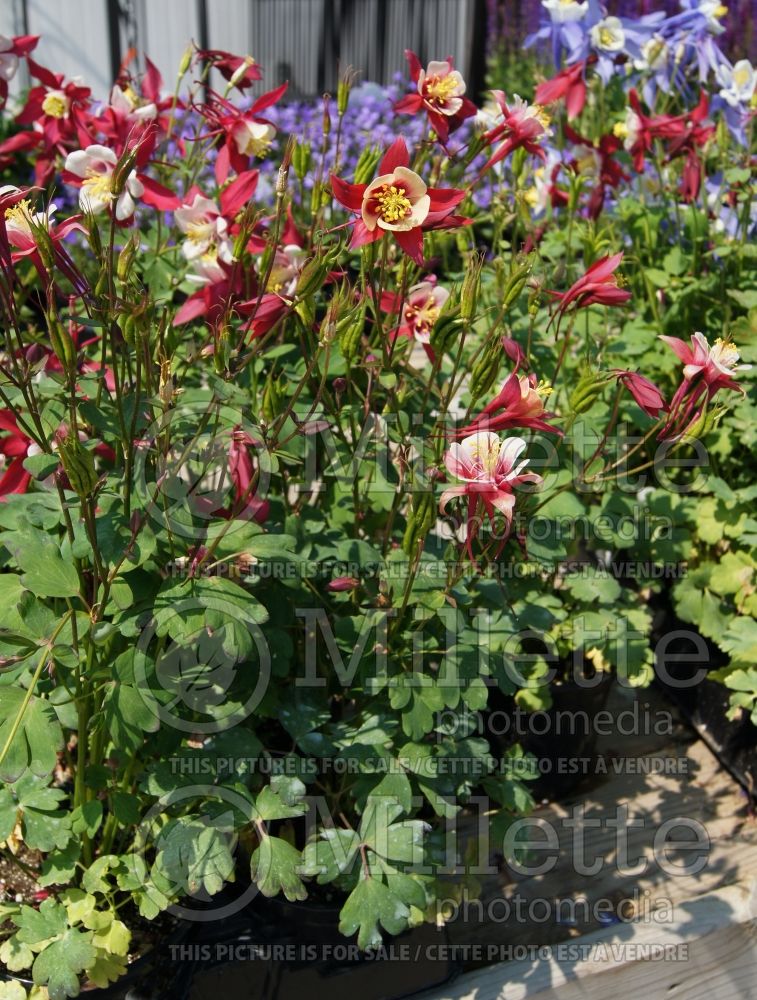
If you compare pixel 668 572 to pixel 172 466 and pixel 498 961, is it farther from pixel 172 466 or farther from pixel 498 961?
pixel 172 466

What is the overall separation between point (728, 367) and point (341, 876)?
79 cm

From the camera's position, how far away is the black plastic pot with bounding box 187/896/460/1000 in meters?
1.37

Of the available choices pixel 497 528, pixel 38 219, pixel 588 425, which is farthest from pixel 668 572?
pixel 38 219

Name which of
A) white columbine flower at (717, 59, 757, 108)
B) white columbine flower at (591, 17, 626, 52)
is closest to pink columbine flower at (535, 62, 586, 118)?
white columbine flower at (591, 17, 626, 52)

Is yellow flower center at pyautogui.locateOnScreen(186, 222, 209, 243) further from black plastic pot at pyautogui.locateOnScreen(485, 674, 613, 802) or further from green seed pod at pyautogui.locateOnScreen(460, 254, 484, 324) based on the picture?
black plastic pot at pyautogui.locateOnScreen(485, 674, 613, 802)

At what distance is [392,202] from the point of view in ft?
3.79

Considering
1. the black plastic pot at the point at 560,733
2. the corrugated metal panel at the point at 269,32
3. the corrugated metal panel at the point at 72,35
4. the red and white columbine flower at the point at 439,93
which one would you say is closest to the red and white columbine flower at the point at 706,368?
the red and white columbine flower at the point at 439,93

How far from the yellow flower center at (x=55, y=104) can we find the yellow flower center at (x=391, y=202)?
72cm

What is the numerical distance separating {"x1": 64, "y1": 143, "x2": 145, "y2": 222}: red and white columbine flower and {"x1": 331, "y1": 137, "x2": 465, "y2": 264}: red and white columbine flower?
28cm

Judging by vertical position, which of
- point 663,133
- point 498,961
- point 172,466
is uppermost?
point 663,133

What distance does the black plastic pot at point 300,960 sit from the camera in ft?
4.49

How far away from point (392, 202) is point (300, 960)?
3.23 feet

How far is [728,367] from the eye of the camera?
4.06 feet
